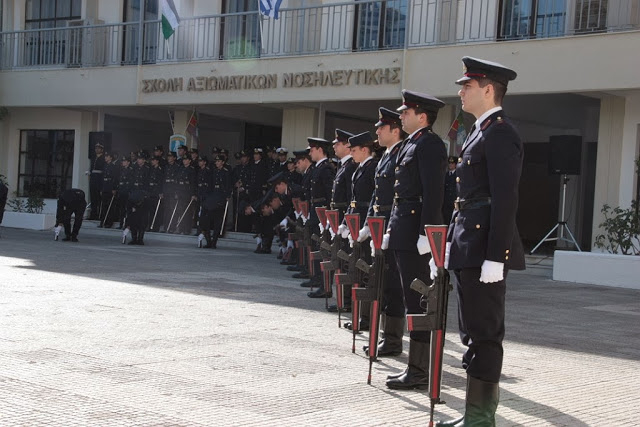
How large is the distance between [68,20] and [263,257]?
484 inches

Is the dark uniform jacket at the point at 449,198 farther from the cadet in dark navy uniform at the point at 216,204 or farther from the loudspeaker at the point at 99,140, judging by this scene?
the loudspeaker at the point at 99,140

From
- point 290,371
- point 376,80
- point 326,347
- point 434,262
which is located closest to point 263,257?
point 376,80

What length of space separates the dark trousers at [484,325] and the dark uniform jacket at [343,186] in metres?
5.21

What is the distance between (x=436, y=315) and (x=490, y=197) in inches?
27.2

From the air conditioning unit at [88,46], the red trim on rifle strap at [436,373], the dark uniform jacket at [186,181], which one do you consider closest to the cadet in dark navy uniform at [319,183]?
the red trim on rifle strap at [436,373]

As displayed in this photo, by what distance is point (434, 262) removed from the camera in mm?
5062

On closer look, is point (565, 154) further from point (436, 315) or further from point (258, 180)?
point (436, 315)

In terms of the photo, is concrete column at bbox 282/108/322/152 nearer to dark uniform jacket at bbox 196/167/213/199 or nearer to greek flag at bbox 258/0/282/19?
dark uniform jacket at bbox 196/167/213/199

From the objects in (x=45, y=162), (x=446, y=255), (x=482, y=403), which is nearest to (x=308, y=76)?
(x=45, y=162)

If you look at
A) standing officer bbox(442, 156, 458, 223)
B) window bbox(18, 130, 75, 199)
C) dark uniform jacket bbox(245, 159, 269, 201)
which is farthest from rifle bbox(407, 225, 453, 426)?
window bbox(18, 130, 75, 199)

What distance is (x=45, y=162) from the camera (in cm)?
2667

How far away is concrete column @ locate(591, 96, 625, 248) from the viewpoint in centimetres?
1712

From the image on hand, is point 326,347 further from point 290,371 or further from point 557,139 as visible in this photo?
point 557,139

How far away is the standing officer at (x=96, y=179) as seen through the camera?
23812 millimetres
